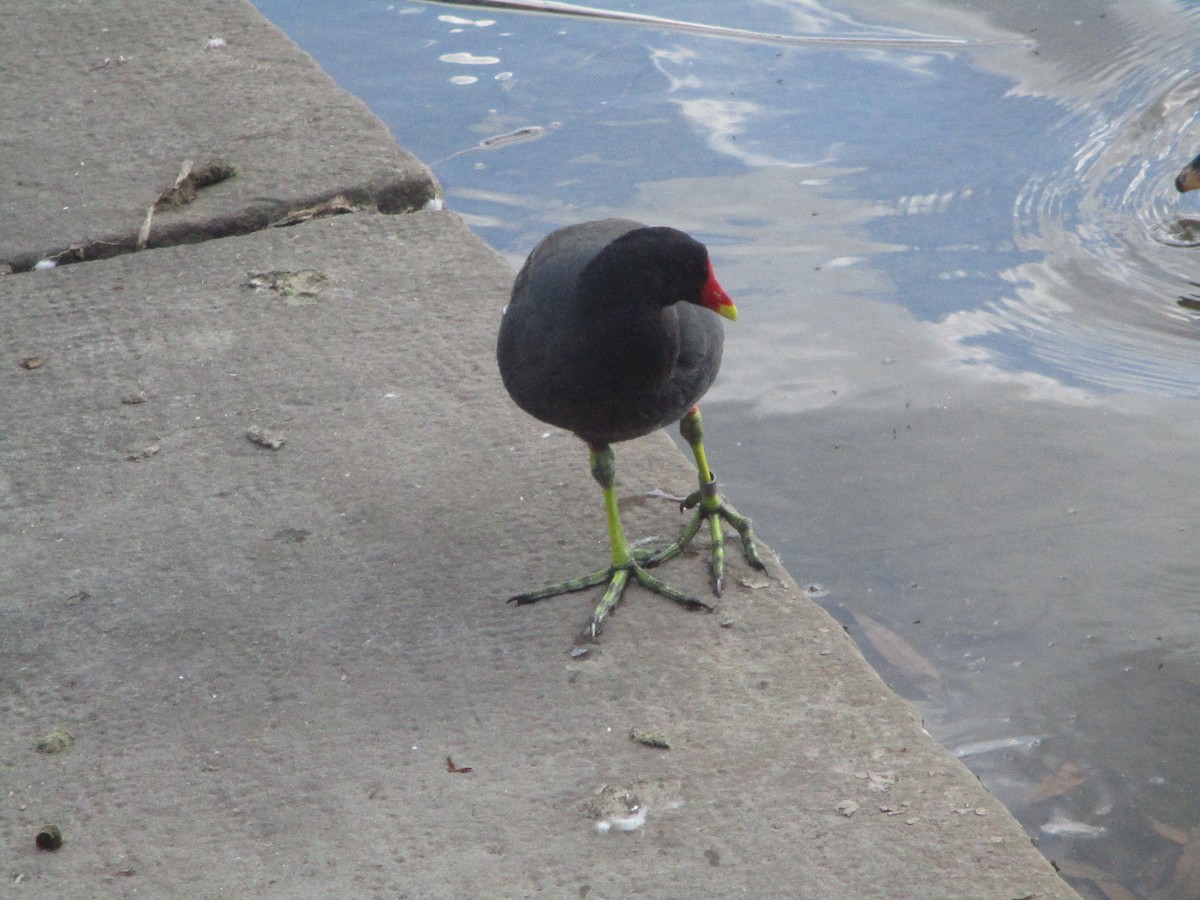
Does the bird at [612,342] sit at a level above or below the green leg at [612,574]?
above

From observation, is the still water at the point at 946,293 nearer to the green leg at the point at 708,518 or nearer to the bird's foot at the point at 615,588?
the green leg at the point at 708,518

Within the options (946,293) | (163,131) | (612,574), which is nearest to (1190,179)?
(946,293)

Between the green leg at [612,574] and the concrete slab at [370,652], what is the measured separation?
0.04 meters

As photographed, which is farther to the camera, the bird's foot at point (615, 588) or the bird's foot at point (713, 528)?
the bird's foot at point (713, 528)

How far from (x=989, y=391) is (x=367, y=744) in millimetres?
2798

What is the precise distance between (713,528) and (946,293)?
7.76ft

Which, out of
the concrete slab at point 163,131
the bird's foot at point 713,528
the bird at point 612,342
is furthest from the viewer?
the concrete slab at point 163,131

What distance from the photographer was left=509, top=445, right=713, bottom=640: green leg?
2.71 meters

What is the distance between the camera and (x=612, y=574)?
9.02ft

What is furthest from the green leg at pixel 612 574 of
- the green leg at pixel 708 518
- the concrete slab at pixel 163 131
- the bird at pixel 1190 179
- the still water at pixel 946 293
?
the bird at pixel 1190 179

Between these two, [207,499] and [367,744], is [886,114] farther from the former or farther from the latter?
[367,744]

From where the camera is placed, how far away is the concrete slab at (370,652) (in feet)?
6.92

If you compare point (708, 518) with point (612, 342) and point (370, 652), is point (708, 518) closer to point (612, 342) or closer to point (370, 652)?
point (612, 342)

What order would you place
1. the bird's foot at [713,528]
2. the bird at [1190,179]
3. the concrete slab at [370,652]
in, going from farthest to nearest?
the bird at [1190,179], the bird's foot at [713,528], the concrete slab at [370,652]
